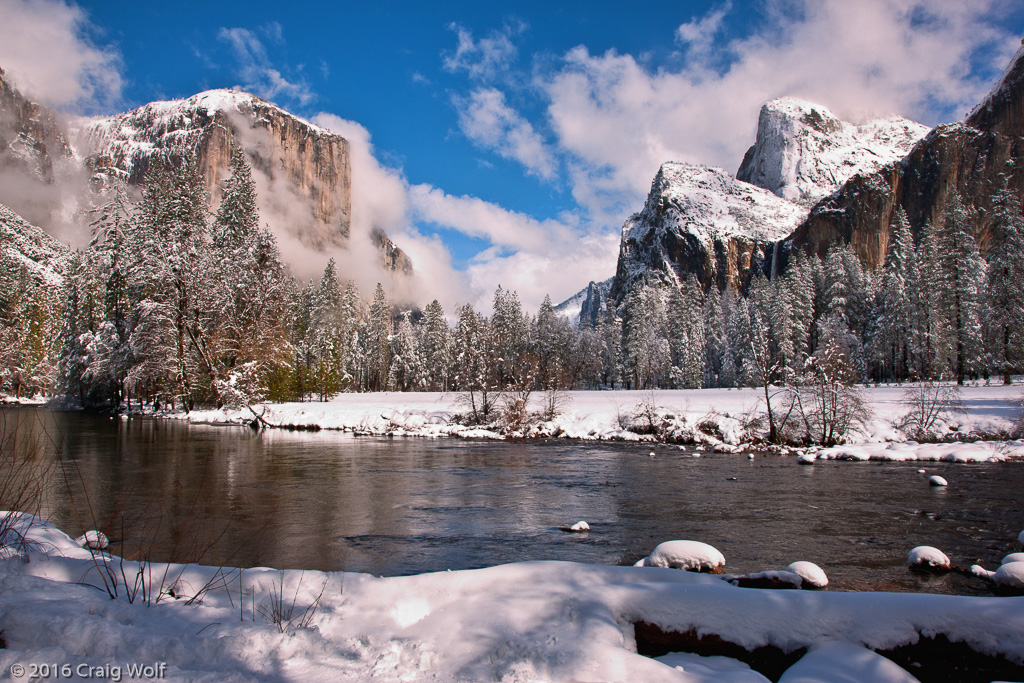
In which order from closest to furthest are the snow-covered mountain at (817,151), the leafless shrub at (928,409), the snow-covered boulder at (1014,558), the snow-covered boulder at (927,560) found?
the snow-covered boulder at (1014,558), the snow-covered boulder at (927,560), the leafless shrub at (928,409), the snow-covered mountain at (817,151)

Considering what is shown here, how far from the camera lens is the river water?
26.7ft

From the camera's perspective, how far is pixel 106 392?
44.7 m

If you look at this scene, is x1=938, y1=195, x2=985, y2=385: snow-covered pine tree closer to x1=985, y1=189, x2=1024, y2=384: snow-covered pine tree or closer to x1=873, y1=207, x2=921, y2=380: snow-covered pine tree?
x1=985, y1=189, x2=1024, y2=384: snow-covered pine tree

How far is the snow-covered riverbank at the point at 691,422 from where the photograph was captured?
781 inches

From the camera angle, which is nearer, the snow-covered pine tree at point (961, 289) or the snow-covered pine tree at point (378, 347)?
the snow-covered pine tree at point (961, 289)

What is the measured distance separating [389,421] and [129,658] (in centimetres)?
2879

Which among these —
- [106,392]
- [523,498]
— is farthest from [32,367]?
[523,498]

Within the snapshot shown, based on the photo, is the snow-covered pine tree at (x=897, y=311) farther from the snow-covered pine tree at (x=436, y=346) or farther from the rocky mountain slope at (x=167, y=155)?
the rocky mountain slope at (x=167, y=155)

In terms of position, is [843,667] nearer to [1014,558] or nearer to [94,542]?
[1014,558]

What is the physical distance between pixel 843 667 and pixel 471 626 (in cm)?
278

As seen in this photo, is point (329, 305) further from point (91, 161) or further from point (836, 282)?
point (91, 161)

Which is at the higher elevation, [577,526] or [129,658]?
[129,658]
